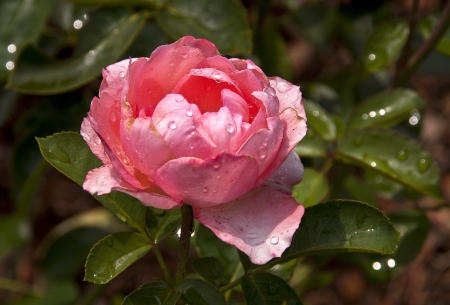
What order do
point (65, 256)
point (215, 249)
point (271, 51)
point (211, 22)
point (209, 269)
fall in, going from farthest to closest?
1. point (65, 256)
2. point (271, 51)
3. point (211, 22)
4. point (215, 249)
5. point (209, 269)

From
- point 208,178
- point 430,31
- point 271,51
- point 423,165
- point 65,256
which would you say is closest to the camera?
point 208,178

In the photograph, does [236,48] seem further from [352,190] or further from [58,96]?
[58,96]

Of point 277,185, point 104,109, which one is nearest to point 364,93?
point 277,185

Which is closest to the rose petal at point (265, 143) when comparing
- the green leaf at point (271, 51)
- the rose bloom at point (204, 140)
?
the rose bloom at point (204, 140)

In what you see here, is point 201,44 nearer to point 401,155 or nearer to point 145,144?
point 145,144

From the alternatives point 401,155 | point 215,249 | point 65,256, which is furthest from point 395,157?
point 65,256
